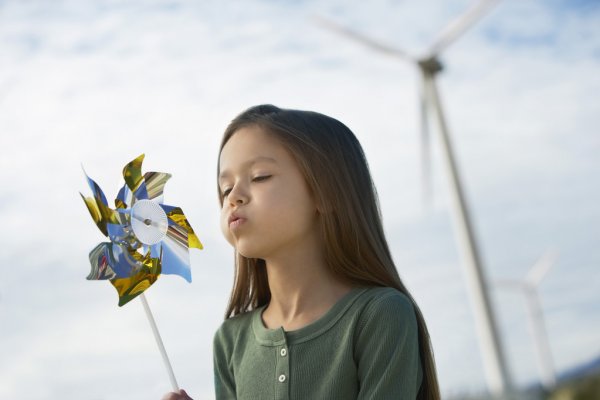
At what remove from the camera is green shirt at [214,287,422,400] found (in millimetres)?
2043

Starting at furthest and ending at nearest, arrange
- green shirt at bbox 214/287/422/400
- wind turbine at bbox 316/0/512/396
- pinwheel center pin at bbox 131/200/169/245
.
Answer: wind turbine at bbox 316/0/512/396, pinwheel center pin at bbox 131/200/169/245, green shirt at bbox 214/287/422/400

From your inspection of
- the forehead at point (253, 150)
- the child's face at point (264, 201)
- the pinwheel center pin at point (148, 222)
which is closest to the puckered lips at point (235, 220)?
the child's face at point (264, 201)

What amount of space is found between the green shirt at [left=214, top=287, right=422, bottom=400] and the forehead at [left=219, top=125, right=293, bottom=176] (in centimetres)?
36

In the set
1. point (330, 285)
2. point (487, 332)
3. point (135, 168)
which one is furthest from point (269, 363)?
point (487, 332)

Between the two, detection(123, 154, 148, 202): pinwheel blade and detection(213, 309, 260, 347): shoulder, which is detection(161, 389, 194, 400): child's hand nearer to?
detection(213, 309, 260, 347): shoulder

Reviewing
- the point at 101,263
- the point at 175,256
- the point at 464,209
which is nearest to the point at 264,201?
the point at 175,256

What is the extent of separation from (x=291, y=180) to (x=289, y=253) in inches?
6.8

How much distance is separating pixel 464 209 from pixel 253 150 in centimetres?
726

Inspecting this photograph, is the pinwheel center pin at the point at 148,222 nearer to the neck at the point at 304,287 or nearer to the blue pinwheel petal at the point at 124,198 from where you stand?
the blue pinwheel petal at the point at 124,198

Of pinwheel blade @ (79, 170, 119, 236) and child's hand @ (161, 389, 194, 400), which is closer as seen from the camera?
child's hand @ (161, 389, 194, 400)

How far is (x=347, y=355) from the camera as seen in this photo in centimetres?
208

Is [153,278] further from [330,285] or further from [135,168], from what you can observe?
[330,285]

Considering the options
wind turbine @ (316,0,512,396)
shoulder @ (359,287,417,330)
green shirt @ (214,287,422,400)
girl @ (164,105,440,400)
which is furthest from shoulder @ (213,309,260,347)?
wind turbine @ (316,0,512,396)

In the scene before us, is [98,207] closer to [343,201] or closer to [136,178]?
[136,178]
